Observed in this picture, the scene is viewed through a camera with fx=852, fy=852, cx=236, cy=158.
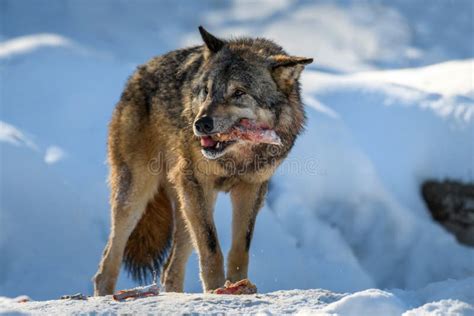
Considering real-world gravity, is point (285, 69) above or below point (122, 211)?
above

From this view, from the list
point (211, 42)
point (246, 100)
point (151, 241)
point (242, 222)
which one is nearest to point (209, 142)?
point (246, 100)

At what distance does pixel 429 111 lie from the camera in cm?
1077

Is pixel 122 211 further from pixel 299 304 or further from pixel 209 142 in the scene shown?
pixel 299 304

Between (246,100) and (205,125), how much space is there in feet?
1.38

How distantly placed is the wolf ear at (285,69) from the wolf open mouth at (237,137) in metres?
0.34

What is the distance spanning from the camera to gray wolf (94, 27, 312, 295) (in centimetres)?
549

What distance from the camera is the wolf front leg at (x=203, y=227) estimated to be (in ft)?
18.3

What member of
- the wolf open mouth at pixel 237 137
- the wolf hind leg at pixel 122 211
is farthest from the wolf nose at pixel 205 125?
the wolf hind leg at pixel 122 211

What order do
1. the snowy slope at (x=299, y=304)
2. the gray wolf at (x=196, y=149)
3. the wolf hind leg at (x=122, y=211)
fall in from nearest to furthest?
the snowy slope at (x=299, y=304) < the gray wolf at (x=196, y=149) < the wolf hind leg at (x=122, y=211)

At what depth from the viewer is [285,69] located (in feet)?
18.4

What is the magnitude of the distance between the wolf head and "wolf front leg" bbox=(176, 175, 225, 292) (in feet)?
1.12

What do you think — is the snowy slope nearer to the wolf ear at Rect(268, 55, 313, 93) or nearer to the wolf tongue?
the wolf tongue

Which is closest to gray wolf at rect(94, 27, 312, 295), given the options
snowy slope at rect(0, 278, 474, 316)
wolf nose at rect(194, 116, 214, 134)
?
wolf nose at rect(194, 116, 214, 134)

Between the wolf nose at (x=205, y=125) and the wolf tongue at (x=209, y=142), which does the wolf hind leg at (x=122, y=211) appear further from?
the wolf nose at (x=205, y=125)
